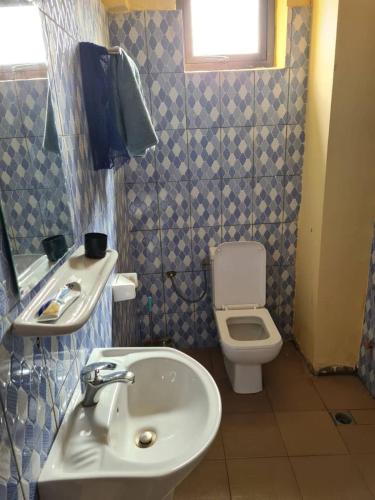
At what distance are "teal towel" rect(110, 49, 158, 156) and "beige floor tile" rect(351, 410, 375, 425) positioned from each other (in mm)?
1821

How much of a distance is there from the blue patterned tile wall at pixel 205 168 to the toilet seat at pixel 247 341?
0.29 meters

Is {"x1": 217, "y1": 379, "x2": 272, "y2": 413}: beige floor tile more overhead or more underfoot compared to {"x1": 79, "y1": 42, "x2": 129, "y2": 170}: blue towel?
more underfoot

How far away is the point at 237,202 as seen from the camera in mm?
2361

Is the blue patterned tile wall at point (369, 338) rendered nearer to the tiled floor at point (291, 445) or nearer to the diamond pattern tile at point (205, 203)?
the tiled floor at point (291, 445)

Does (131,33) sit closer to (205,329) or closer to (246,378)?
(205,329)

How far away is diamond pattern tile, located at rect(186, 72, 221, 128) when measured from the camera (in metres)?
2.12

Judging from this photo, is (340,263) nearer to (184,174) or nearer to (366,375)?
(366,375)

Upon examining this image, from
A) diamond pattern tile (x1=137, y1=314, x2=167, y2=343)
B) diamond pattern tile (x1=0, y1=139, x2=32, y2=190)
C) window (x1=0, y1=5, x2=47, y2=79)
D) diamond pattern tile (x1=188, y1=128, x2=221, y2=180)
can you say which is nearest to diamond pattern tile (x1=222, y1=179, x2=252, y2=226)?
diamond pattern tile (x1=188, y1=128, x2=221, y2=180)

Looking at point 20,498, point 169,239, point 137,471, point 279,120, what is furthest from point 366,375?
point 20,498

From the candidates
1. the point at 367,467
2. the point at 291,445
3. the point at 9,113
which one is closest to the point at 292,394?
the point at 291,445

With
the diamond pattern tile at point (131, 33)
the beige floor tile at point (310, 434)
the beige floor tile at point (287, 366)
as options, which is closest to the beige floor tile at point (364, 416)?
the beige floor tile at point (310, 434)

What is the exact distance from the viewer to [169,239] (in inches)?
95.3

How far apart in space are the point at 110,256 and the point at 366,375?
1.86m

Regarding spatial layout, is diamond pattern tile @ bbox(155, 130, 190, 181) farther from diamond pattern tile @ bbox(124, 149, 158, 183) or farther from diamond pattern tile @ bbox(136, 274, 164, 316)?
diamond pattern tile @ bbox(136, 274, 164, 316)
